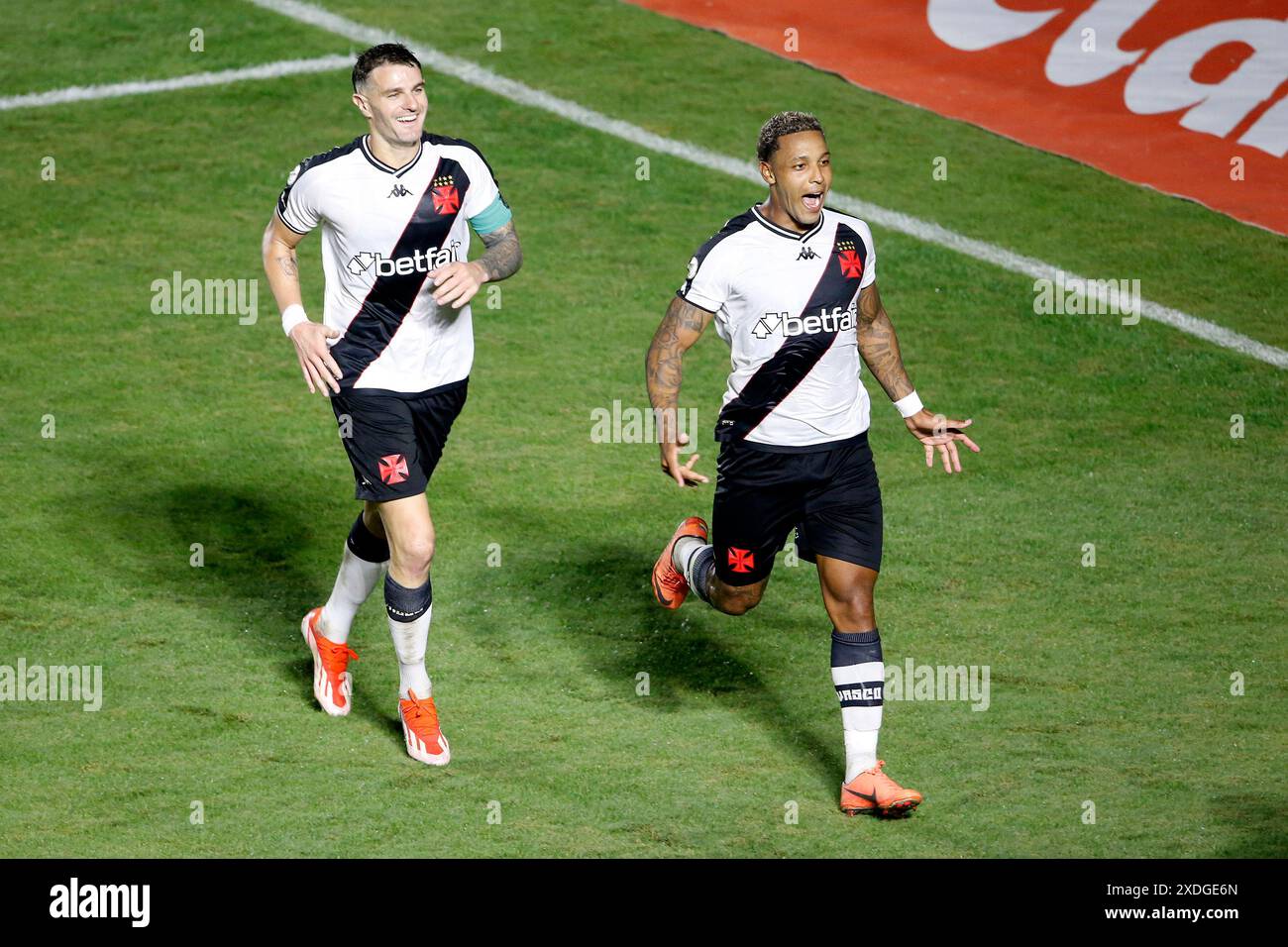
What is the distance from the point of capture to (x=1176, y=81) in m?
14.7

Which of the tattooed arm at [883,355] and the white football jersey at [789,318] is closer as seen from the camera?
the white football jersey at [789,318]

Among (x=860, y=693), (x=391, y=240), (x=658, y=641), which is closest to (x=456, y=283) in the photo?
(x=391, y=240)

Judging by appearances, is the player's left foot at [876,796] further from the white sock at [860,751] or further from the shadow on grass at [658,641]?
the shadow on grass at [658,641]

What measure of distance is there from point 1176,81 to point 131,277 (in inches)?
326

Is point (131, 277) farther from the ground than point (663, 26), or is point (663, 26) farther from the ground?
point (663, 26)

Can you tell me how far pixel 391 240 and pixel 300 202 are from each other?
404mm

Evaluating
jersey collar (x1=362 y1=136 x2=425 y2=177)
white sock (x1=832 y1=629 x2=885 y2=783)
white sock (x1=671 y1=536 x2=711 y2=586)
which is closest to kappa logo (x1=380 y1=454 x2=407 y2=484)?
jersey collar (x1=362 y1=136 x2=425 y2=177)

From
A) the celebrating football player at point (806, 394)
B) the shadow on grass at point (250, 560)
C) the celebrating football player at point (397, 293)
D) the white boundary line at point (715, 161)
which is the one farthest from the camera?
the white boundary line at point (715, 161)

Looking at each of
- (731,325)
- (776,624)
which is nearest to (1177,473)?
(776,624)

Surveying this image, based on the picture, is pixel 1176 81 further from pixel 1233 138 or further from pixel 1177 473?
pixel 1177 473

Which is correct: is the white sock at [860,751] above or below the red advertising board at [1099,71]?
below

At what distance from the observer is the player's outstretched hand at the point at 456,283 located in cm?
712

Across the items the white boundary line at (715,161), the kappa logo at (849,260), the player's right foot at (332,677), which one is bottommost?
the player's right foot at (332,677)

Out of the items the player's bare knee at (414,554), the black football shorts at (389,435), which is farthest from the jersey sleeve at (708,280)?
the player's bare knee at (414,554)
